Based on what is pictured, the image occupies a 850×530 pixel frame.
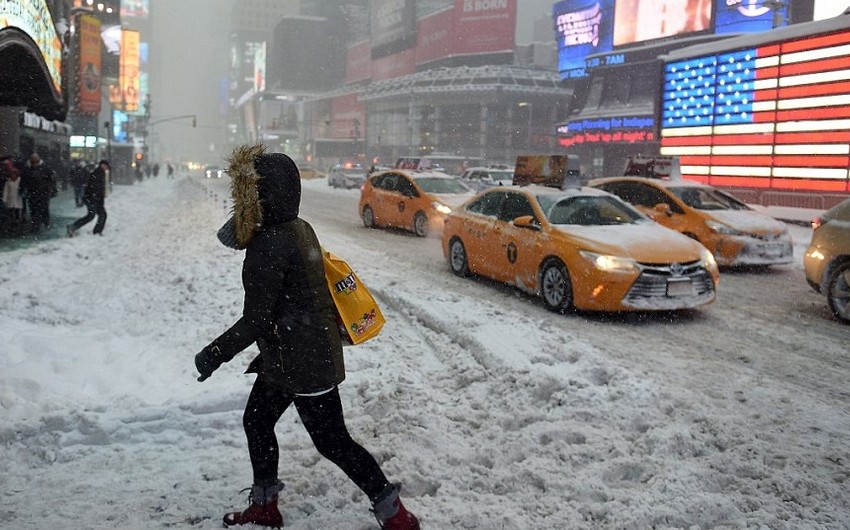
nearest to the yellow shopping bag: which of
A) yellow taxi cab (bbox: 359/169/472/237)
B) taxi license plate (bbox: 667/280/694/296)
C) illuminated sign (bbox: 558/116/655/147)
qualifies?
taxi license plate (bbox: 667/280/694/296)

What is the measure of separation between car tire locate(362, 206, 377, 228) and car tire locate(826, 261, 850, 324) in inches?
473

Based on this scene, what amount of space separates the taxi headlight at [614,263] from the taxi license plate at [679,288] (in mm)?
464

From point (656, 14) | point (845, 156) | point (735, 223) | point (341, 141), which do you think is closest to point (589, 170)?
point (656, 14)

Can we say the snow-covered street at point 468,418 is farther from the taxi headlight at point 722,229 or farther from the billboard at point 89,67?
the billboard at point 89,67

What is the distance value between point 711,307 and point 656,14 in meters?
57.3

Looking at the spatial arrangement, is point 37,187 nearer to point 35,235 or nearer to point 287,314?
point 35,235

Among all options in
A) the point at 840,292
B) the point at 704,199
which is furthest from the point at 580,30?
the point at 840,292

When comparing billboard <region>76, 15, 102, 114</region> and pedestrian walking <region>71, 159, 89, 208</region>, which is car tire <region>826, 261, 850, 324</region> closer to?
pedestrian walking <region>71, 159, 89, 208</region>

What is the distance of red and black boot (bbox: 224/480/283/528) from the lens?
141 inches

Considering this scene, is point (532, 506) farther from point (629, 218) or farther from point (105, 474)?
point (629, 218)

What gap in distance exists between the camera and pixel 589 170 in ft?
217

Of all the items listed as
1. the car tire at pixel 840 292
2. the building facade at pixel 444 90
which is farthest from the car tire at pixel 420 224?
the building facade at pixel 444 90

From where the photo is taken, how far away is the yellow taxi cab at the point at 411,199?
16.6 metres

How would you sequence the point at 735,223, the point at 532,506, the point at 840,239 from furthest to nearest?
the point at 735,223 → the point at 840,239 → the point at 532,506
